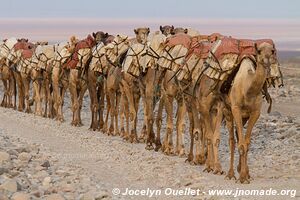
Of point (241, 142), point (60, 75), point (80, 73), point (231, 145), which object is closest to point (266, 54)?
point (241, 142)

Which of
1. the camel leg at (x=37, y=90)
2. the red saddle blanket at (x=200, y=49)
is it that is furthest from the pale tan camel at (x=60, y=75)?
the red saddle blanket at (x=200, y=49)

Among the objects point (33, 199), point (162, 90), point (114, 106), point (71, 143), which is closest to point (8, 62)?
point (114, 106)

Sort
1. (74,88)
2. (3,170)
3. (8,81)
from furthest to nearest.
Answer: (8,81) < (74,88) < (3,170)

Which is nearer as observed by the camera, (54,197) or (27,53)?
(54,197)

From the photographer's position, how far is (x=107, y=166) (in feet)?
42.5

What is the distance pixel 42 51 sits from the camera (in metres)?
24.6

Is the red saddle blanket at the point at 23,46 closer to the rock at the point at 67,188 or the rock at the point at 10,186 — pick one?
the rock at the point at 67,188

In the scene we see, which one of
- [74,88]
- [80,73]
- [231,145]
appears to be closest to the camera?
[231,145]

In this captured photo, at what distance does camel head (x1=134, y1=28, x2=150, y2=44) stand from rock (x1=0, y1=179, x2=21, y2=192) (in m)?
8.67

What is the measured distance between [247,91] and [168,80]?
3.98 metres

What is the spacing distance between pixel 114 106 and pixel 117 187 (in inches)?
345

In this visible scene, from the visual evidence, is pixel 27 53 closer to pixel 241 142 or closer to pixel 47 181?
pixel 241 142

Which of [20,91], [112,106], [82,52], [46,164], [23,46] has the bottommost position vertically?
[20,91]

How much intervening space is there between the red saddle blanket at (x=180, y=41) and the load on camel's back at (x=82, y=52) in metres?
6.28
